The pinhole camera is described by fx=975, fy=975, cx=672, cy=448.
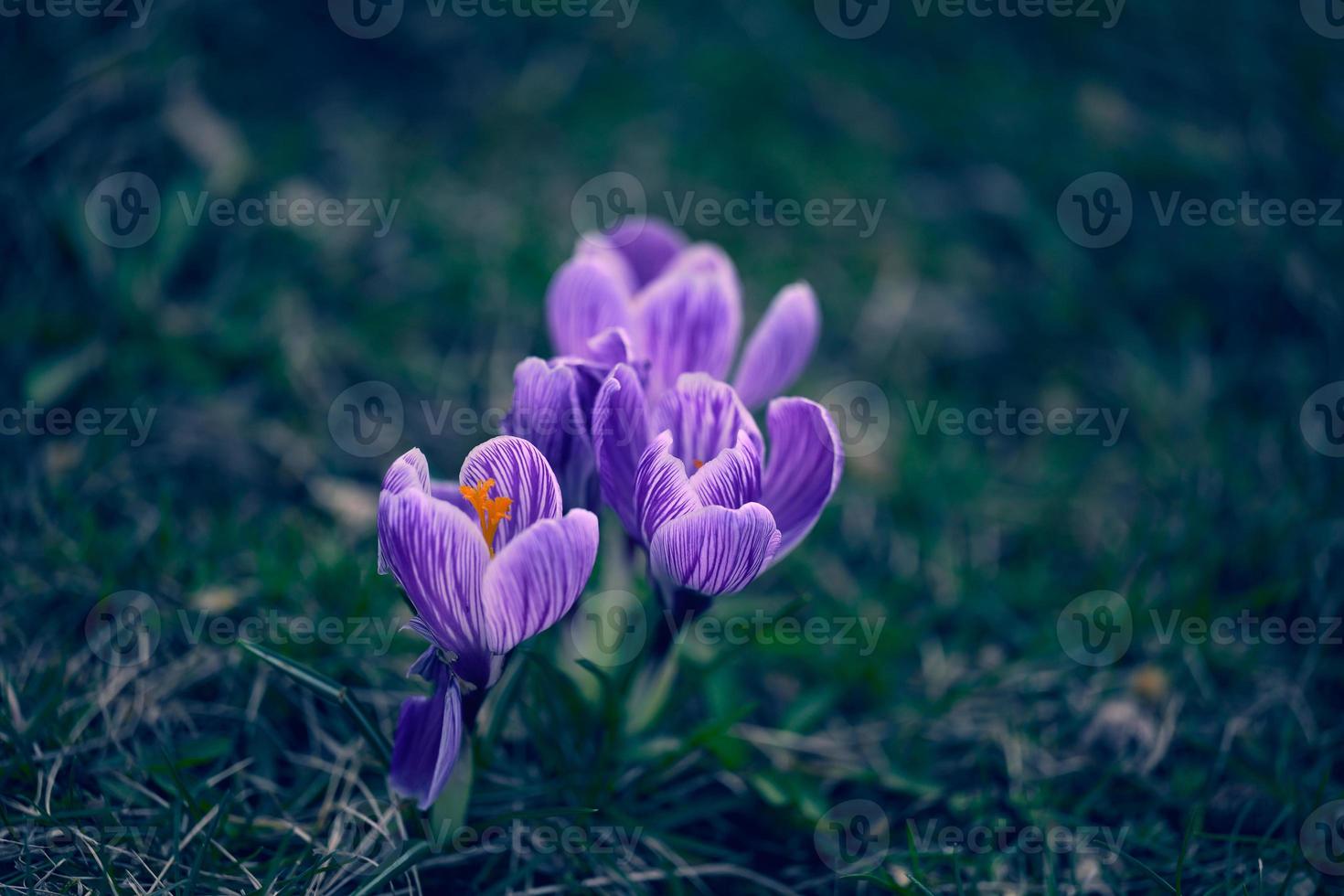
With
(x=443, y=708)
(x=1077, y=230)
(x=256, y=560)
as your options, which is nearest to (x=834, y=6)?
(x=1077, y=230)

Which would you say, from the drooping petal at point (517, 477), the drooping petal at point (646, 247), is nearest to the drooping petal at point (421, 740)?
the drooping petal at point (517, 477)

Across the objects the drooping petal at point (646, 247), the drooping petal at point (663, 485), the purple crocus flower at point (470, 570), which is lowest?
the purple crocus flower at point (470, 570)

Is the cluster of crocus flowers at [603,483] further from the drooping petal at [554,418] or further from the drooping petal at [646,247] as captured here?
the drooping petal at [646,247]

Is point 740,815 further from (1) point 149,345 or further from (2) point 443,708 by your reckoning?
(1) point 149,345

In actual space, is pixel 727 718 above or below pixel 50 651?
above

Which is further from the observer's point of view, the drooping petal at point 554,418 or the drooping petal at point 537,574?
the drooping petal at point 554,418

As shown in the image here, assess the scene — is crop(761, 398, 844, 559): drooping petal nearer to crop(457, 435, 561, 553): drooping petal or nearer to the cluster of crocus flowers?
the cluster of crocus flowers

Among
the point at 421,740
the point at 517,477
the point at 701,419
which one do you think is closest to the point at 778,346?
the point at 701,419

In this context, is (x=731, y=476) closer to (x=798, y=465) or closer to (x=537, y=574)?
(x=798, y=465)
